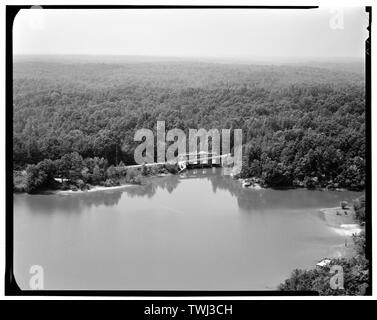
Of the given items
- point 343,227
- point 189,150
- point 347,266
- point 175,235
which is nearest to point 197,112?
point 189,150

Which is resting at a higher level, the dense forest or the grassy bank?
the dense forest

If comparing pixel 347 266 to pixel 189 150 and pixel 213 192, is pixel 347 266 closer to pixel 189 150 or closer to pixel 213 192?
pixel 213 192

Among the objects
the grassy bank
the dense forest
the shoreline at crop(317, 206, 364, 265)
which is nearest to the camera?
the grassy bank

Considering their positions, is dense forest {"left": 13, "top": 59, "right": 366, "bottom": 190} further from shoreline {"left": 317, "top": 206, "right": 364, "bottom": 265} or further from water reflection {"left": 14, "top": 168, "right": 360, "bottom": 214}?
shoreline {"left": 317, "top": 206, "right": 364, "bottom": 265}

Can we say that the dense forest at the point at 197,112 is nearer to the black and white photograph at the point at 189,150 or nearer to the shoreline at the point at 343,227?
the black and white photograph at the point at 189,150

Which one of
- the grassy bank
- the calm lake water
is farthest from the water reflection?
the grassy bank

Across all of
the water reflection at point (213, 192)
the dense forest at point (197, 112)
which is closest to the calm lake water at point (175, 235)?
the water reflection at point (213, 192)
